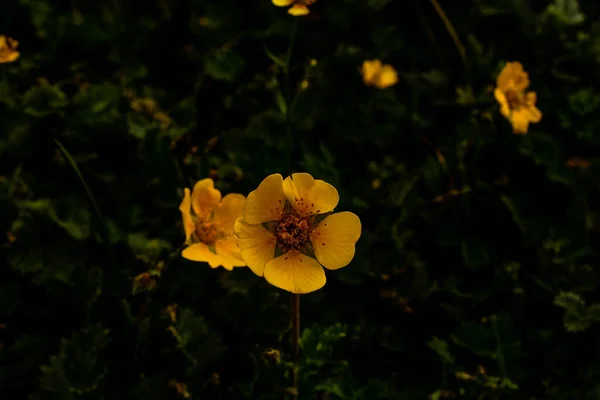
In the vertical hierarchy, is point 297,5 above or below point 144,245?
above

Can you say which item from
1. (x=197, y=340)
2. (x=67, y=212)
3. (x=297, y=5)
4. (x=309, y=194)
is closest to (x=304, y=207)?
(x=309, y=194)

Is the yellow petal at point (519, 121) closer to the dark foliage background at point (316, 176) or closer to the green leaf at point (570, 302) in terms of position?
the dark foliage background at point (316, 176)

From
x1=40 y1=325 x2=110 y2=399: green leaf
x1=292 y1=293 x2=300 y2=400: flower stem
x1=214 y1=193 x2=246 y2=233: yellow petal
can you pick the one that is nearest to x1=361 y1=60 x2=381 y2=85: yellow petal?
x1=214 y1=193 x2=246 y2=233: yellow petal

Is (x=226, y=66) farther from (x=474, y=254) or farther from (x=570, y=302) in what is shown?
(x=570, y=302)

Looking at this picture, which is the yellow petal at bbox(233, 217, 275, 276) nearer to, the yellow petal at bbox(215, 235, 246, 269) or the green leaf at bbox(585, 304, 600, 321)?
the yellow petal at bbox(215, 235, 246, 269)

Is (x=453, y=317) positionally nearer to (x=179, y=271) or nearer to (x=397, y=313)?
(x=397, y=313)

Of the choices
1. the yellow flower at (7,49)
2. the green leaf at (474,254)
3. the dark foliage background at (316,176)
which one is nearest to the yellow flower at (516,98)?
the dark foliage background at (316,176)

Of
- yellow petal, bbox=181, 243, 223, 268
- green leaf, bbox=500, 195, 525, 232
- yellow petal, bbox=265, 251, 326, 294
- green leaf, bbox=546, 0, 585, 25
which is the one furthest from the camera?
green leaf, bbox=546, 0, 585, 25
